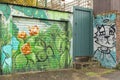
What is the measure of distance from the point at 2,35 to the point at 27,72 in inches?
78.8

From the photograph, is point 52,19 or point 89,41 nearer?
point 52,19

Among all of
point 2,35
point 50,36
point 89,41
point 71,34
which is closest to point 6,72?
point 2,35

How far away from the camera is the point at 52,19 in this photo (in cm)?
1183

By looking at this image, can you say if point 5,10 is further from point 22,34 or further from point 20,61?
point 20,61

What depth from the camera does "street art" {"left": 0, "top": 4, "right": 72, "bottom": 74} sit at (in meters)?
10.3

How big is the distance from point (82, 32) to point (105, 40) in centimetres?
130

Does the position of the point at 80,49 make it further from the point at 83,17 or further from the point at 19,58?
the point at 19,58

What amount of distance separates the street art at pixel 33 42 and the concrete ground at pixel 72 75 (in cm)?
44

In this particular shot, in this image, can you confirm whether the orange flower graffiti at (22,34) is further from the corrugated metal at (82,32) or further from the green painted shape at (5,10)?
the corrugated metal at (82,32)

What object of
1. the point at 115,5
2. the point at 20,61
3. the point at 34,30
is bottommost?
the point at 20,61

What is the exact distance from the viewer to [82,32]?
528 inches

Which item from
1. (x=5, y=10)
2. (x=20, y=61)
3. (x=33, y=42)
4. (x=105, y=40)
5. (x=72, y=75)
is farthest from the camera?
(x=105, y=40)

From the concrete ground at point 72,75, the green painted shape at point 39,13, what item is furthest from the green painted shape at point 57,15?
the concrete ground at point 72,75

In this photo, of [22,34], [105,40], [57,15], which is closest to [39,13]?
[57,15]
